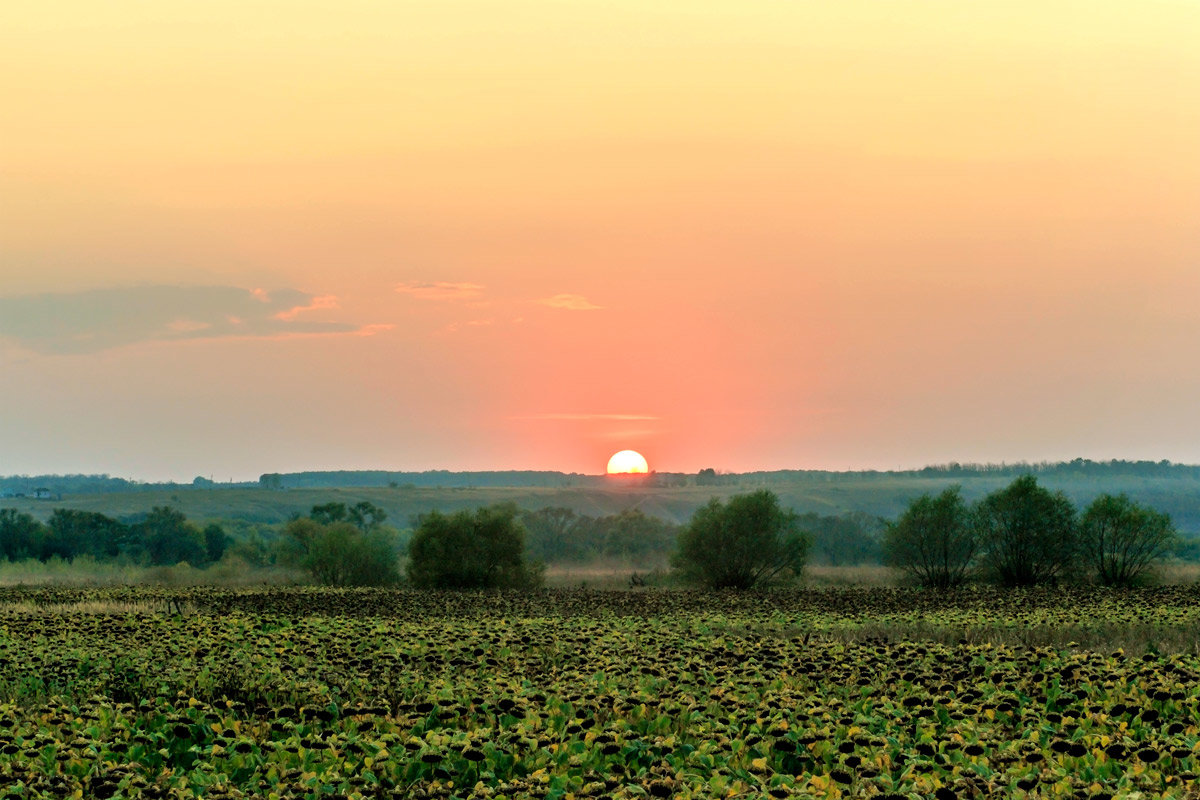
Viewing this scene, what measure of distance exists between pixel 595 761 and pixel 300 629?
1385 cm

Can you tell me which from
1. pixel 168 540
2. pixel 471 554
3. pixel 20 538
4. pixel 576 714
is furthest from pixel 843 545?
pixel 576 714

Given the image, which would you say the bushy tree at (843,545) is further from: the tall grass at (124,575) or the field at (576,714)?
the field at (576,714)

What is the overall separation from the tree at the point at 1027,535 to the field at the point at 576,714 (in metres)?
33.3

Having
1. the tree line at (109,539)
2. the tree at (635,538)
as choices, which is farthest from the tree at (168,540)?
the tree at (635,538)

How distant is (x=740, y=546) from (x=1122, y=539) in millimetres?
17922

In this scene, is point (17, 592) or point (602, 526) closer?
point (17, 592)

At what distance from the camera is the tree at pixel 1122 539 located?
54.4 metres

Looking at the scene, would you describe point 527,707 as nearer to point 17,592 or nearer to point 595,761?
point 595,761

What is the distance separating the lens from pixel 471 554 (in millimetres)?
59531

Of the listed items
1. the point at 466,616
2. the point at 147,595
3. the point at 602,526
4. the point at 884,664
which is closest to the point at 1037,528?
the point at 466,616

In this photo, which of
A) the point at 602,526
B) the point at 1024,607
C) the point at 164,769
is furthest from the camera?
the point at 602,526

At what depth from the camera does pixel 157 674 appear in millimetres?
17188

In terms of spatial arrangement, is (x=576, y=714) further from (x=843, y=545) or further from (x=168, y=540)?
(x=843, y=545)

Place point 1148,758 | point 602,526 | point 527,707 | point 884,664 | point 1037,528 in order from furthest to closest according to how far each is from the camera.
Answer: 1. point 602,526
2. point 1037,528
3. point 884,664
4. point 527,707
5. point 1148,758
